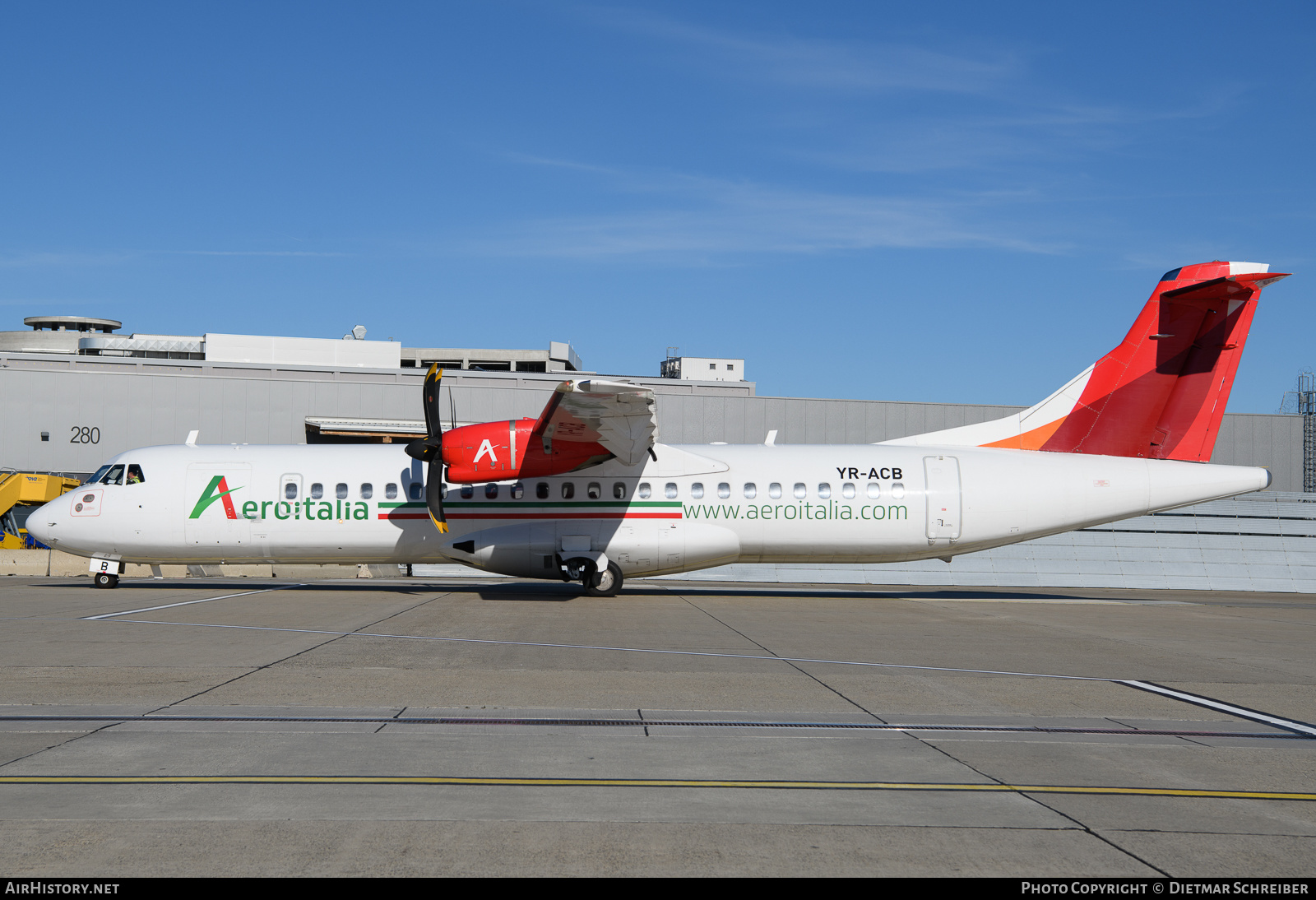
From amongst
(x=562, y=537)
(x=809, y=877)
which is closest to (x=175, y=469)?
(x=562, y=537)

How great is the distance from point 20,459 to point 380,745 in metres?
37.6

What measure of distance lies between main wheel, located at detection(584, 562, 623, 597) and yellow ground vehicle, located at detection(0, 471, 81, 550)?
2299cm

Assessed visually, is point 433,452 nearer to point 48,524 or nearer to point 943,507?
point 48,524

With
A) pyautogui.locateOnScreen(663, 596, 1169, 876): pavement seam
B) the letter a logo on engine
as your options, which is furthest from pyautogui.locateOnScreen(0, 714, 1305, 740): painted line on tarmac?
the letter a logo on engine

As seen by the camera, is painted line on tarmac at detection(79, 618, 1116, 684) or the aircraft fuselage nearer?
painted line on tarmac at detection(79, 618, 1116, 684)

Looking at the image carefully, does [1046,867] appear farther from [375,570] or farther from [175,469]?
[375,570]

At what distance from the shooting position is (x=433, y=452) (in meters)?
19.6

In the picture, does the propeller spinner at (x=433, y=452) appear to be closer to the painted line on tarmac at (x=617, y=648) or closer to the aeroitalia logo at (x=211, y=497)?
the aeroitalia logo at (x=211, y=497)

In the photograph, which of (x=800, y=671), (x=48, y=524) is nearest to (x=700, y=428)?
(x=48, y=524)

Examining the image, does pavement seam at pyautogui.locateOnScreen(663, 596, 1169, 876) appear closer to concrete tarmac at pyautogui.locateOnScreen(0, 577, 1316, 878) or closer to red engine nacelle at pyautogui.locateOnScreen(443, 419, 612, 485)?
concrete tarmac at pyautogui.locateOnScreen(0, 577, 1316, 878)

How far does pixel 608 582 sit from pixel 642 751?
1408 centimetres

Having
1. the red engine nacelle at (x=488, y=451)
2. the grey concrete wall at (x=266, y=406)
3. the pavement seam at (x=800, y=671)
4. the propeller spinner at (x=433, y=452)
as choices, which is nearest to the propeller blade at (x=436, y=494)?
the propeller spinner at (x=433, y=452)

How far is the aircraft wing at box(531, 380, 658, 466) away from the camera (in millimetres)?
17609

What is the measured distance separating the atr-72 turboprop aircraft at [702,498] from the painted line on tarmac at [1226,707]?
1048 cm
